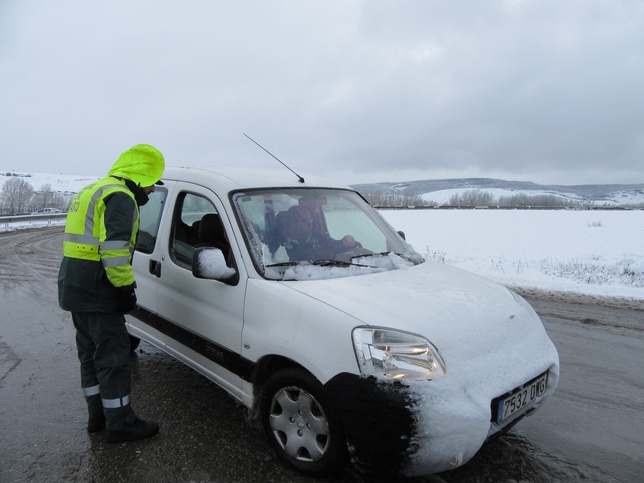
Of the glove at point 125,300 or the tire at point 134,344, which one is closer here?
the glove at point 125,300

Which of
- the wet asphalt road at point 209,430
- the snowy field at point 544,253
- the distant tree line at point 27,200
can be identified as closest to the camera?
the wet asphalt road at point 209,430

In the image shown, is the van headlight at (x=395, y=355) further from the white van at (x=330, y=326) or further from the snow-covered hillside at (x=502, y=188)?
the snow-covered hillside at (x=502, y=188)

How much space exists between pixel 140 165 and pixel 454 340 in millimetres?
2402

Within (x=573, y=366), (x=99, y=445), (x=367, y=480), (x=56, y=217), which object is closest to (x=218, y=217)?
(x=99, y=445)

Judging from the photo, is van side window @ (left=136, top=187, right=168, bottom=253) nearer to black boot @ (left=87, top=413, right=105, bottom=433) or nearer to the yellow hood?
the yellow hood

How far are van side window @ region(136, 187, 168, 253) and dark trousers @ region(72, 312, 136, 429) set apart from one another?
0.86 metres

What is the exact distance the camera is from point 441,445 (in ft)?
6.66

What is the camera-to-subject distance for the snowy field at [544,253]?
901 centimetres

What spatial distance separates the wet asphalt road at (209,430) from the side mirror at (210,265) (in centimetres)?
117

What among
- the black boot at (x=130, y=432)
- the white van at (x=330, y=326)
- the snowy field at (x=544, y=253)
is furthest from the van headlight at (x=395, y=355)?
the snowy field at (x=544, y=253)

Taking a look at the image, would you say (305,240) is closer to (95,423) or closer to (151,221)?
(151,221)

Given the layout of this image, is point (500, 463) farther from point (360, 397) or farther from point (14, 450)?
point (14, 450)

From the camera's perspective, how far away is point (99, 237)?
9.02 feet

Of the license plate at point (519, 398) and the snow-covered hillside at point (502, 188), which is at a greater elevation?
the snow-covered hillside at point (502, 188)
